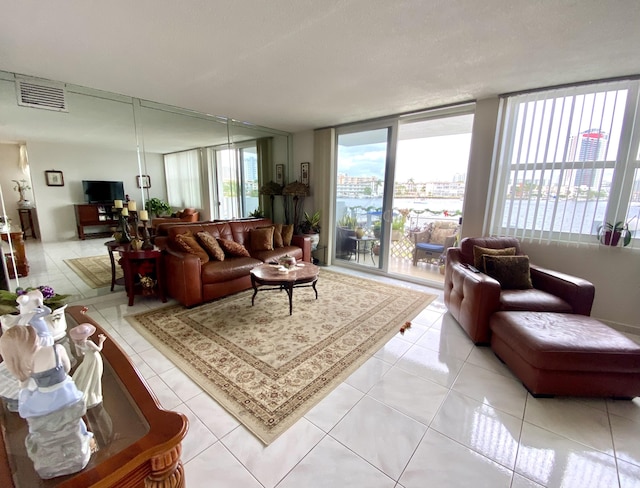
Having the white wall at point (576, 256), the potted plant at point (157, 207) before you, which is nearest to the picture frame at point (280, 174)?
the potted plant at point (157, 207)

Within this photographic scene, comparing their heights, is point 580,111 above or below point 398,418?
above

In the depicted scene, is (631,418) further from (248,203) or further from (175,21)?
(248,203)

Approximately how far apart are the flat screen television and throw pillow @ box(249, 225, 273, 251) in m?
1.87

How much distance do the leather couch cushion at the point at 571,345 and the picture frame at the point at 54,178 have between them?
17.1ft

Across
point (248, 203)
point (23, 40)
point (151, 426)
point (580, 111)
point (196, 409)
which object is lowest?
point (196, 409)

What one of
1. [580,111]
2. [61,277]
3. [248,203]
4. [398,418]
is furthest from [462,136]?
[61,277]

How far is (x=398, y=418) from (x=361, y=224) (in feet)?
11.5

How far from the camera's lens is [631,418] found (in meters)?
1.68

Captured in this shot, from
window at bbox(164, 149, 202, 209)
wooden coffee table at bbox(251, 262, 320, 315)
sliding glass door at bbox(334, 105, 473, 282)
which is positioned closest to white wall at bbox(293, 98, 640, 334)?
sliding glass door at bbox(334, 105, 473, 282)

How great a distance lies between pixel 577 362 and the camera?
1.73 m

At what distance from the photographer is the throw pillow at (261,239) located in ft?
13.3

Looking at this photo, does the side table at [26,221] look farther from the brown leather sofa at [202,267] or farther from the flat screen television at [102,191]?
the brown leather sofa at [202,267]

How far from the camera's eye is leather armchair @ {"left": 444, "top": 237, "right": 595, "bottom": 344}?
2291 mm

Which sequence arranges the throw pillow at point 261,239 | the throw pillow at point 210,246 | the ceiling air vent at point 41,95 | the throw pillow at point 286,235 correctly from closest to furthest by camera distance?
1. the ceiling air vent at point 41,95
2. the throw pillow at point 210,246
3. the throw pillow at point 261,239
4. the throw pillow at point 286,235
